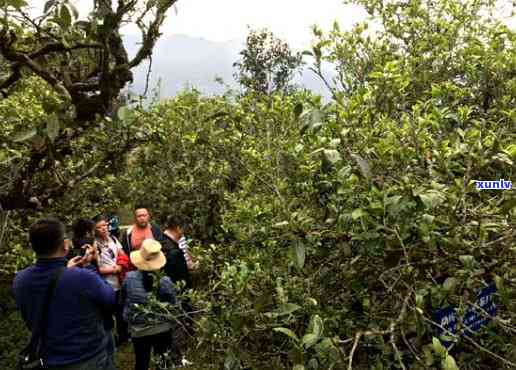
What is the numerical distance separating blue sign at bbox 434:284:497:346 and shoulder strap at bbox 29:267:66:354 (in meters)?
2.20

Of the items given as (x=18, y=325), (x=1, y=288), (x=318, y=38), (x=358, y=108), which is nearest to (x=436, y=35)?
(x=318, y=38)

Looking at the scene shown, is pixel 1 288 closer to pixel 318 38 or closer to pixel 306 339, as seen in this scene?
pixel 318 38

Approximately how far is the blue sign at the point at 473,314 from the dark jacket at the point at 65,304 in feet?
6.74

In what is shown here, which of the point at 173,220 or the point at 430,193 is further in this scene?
the point at 173,220

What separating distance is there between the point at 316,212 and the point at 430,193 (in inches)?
32.0

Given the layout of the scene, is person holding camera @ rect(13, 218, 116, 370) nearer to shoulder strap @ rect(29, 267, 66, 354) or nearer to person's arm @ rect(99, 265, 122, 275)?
shoulder strap @ rect(29, 267, 66, 354)

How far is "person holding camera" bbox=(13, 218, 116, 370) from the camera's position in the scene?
304 cm

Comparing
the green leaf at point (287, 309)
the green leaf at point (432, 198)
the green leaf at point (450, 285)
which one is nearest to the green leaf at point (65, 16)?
the green leaf at point (287, 309)

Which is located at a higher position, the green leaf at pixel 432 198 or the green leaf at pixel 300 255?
the green leaf at pixel 432 198

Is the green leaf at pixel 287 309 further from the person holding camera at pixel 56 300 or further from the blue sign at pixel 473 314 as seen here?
the person holding camera at pixel 56 300

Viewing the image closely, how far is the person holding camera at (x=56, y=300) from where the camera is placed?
3.04 m

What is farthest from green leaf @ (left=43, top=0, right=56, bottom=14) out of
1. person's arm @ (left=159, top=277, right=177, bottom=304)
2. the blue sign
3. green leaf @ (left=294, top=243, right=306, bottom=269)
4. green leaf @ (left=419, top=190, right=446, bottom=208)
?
person's arm @ (left=159, top=277, right=177, bottom=304)

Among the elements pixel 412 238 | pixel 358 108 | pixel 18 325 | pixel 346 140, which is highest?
pixel 358 108

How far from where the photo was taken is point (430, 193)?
1857 mm
